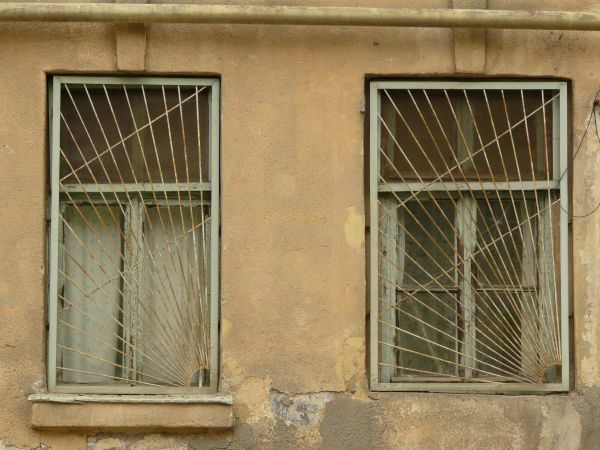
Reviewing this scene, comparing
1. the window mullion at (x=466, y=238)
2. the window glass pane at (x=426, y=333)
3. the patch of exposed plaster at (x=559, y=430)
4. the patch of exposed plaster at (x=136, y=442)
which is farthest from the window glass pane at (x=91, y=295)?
the patch of exposed plaster at (x=559, y=430)

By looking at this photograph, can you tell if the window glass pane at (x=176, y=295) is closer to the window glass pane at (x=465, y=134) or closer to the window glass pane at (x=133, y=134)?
the window glass pane at (x=133, y=134)

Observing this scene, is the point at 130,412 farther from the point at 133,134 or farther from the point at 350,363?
the point at 133,134

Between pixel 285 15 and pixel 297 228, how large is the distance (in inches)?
45.0

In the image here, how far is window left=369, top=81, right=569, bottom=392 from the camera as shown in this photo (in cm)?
581

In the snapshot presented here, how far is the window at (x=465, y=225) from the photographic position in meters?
5.81

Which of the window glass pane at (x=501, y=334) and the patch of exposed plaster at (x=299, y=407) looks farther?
the window glass pane at (x=501, y=334)

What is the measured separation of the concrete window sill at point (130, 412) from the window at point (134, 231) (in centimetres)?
17

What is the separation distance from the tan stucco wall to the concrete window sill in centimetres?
9

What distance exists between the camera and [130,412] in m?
5.59

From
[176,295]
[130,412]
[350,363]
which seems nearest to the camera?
[130,412]

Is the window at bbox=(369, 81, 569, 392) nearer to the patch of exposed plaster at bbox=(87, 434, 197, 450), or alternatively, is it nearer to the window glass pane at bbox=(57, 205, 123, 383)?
the patch of exposed plaster at bbox=(87, 434, 197, 450)

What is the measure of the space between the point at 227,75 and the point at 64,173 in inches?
41.4

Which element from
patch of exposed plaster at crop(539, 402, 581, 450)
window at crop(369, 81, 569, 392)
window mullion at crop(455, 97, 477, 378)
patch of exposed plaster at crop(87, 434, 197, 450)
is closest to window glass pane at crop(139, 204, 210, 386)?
patch of exposed plaster at crop(87, 434, 197, 450)

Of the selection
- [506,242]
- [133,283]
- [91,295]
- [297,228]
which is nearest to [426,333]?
[506,242]
